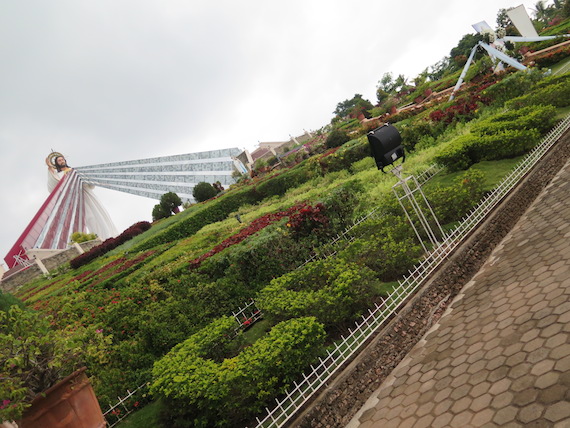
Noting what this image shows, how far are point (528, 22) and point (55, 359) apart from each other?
4005 cm

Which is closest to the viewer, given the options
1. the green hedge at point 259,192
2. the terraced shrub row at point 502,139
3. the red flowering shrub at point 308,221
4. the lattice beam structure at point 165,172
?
the red flowering shrub at point 308,221

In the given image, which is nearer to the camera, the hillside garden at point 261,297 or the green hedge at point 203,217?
the hillside garden at point 261,297

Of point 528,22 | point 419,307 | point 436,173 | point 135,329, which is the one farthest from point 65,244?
point 528,22

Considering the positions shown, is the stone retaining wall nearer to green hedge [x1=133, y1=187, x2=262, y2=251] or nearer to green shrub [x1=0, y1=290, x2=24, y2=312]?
green shrub [x1=0, y1=290, x2=24, y2=312]

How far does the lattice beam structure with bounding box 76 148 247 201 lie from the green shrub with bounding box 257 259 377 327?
3556cm

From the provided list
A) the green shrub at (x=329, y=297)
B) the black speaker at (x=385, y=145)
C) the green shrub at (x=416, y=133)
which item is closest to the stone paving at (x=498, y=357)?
the green shrub at (x=329, y=297)

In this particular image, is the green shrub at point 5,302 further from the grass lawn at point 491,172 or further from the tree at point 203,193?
the tree at point 203,193

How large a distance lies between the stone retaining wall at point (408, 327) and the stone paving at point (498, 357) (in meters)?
0.12

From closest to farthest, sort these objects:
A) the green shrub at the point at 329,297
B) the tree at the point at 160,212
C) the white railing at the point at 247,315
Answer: the green shrub at the point at 329,297, the white railing at the point at 247,315, the tree at the point at 160,212

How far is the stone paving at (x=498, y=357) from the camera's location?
8.82ft

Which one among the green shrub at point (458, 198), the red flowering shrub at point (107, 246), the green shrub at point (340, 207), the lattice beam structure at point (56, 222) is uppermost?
the lattice beam structure at point (56, 222)

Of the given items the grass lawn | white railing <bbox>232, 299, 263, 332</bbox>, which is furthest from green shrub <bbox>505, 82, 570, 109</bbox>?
white railing <bbox>232, 299, 263, 332</bbox>

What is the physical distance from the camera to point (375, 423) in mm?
3381

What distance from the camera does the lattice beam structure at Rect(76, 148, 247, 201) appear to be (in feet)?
138
